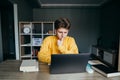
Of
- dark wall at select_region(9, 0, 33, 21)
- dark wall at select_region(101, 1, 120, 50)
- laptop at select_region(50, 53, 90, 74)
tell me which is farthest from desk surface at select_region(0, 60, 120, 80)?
dark wall at select_region(101, 1, 120, 50)

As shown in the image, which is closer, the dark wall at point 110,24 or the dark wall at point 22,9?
the dark wall at point 22,9

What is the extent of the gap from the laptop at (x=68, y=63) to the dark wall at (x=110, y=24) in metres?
3.42

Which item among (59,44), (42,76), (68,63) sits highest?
(59,44)

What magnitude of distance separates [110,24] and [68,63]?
14.6 feet

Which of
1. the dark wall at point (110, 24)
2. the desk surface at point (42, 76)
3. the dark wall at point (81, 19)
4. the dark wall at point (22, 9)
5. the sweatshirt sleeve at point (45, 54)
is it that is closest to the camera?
the desk surface at point (42, 76)

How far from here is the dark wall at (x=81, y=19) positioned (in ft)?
20.8

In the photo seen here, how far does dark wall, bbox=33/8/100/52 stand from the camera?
6.34 metres

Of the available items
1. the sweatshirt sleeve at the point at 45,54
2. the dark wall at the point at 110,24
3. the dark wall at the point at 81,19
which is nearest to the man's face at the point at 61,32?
the sweatshirt sleeve at the point at 45,54

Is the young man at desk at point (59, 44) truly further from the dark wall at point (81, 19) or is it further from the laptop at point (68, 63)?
the dark wall at point (81, 19)

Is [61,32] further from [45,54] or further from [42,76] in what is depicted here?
[42,76]

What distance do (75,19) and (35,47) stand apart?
3.16 meters

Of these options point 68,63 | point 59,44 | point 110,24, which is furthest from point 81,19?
point 68,63

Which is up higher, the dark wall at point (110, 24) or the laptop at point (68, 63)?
the dark wall at point (110, 24)

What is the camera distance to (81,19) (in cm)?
644
